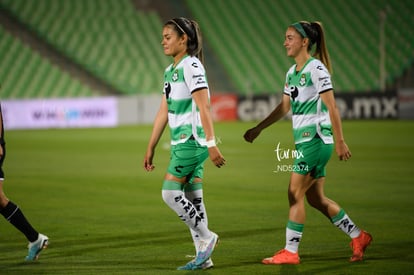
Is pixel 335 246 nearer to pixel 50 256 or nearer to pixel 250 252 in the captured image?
pixel 250 252

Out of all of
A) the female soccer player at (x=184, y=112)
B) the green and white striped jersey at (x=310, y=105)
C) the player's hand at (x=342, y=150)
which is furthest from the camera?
the green and white striped jersey at (x=310, y=105)

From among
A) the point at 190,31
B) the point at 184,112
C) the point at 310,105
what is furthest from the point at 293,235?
the point at 190,31

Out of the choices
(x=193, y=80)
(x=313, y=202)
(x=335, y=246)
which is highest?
(x=193, y=80)

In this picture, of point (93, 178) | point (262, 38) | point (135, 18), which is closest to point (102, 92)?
point (135, 18)

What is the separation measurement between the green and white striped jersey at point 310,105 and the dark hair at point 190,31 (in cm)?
97

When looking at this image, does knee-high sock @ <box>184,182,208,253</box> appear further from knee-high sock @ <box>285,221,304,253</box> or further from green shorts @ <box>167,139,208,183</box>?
knee-high sock @ <box>285,221,304,253</box>

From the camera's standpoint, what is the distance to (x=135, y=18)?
43.5 m

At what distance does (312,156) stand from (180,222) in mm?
3320

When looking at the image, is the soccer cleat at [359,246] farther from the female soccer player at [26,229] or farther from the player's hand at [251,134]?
the female soccer player at [26,229]

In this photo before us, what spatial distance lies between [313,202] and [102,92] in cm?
3350

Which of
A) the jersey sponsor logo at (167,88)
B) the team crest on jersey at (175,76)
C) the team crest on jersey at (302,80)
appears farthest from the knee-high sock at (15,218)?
the team crest on jersey at (302,80)

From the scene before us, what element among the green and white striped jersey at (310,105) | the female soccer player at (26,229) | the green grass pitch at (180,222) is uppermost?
the green and white striped jersey at (310,105)

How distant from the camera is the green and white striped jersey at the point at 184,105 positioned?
6695 mm

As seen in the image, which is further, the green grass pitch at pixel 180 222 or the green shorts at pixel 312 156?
the green grass pitch at pixel 180 222
